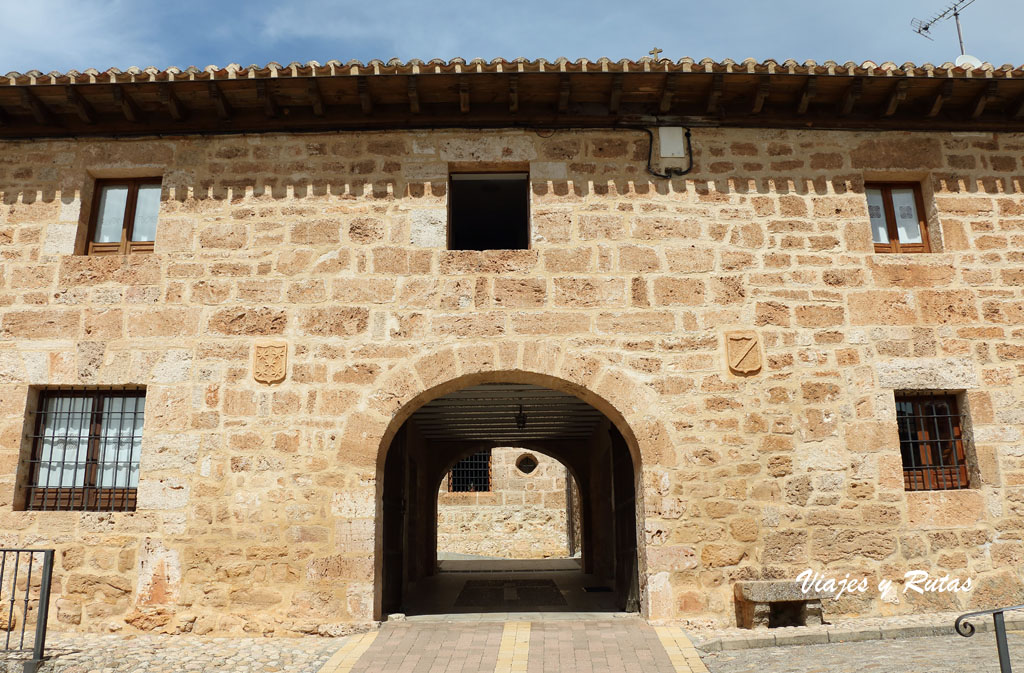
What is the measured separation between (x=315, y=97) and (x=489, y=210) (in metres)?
2.38

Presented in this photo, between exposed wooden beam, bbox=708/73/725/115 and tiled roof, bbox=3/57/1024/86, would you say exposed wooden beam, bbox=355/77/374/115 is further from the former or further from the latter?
exposed wooden beam, bbox=708/73/725/115

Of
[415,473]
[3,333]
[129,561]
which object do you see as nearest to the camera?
[129,561]

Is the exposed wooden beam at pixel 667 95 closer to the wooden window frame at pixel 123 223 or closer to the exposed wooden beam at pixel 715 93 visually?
the exposed wooden beam at pixel 715 93

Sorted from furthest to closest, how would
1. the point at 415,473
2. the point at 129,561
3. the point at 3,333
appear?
1. the point at 415,473
2. the point at 3,333
3. the point at 129,561

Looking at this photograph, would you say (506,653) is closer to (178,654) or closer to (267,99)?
(178,654)

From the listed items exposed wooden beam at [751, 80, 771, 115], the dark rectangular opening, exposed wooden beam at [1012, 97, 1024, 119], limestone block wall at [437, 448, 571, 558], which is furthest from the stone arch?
limestone block wall at [437, 448, 571, 558]

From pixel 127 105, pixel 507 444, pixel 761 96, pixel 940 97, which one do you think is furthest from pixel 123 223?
pixel 507 444

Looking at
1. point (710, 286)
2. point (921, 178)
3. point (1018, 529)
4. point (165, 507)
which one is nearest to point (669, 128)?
point (710, 286)

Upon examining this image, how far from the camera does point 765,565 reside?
21.2 feet

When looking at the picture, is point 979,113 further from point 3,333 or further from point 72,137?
point 3,333

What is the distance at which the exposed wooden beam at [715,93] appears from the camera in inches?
274

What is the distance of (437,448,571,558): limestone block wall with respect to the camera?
65.6 feet

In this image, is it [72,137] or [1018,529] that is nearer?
[1018,529]

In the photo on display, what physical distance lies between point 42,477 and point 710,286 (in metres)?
5.83
